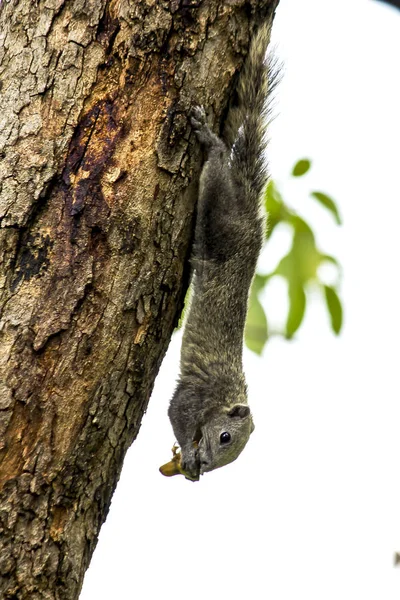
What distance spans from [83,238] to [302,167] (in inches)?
62.8

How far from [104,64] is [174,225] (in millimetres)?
641

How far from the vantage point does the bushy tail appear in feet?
11.2

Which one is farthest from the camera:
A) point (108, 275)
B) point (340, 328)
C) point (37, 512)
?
point (340, 328)

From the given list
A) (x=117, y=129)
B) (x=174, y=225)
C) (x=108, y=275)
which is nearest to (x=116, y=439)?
(x=108, y=275)

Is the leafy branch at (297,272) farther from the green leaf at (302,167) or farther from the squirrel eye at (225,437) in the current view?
the squirrel eye at (225,437)

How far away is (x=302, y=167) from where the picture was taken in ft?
13.3

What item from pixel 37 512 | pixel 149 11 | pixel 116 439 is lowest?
pixel 37 512

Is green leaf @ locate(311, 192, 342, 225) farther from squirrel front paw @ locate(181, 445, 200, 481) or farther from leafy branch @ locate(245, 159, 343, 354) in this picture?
squirrel front paw @ locate(181, 445, 200, 481)

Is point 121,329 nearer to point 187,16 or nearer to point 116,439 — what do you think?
point 116,439

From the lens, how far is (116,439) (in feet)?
9.57

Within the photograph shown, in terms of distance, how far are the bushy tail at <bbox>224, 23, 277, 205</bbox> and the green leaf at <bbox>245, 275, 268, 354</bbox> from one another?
0.55 m

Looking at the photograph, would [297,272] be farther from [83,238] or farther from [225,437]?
[83,238]

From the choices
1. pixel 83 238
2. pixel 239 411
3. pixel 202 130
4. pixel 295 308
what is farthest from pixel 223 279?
pixel 83 238

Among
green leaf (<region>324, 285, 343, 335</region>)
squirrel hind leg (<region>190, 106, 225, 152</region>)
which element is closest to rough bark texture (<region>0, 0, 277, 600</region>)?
squirrel hind leg (<region>190, 106, 225, 152</region>)
